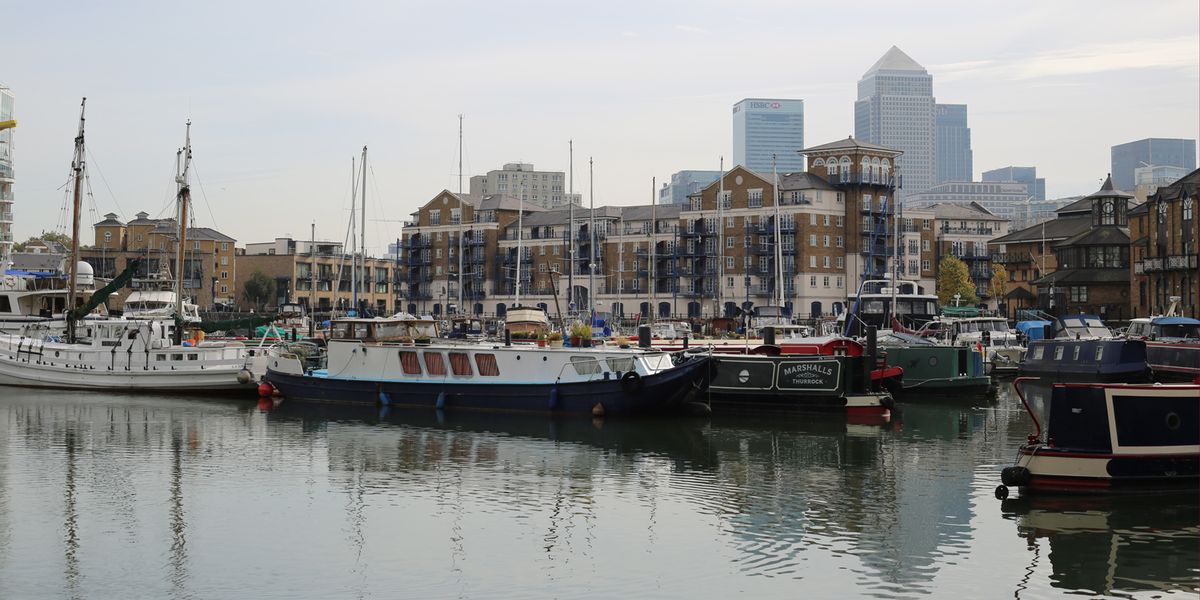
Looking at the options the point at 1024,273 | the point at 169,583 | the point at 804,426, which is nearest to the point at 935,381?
the point at 804,426

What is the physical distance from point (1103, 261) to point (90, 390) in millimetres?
88472

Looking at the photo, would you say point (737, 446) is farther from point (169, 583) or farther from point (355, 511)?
point (169, 583)

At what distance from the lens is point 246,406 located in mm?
48125

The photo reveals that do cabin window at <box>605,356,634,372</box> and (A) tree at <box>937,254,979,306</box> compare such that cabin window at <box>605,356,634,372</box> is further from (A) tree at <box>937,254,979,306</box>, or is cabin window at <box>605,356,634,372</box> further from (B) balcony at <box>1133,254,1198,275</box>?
(A) tree at <box>937,254,979,306</box>

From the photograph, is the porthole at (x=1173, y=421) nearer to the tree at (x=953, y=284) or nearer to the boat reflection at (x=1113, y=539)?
the boat reflection at (x=1113, y=539)

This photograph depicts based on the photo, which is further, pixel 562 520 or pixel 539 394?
pixel 539 394

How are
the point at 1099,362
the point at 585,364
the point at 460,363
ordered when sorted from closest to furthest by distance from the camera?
the point at 585,364 < the point at 460,363 < the point at 1099,362

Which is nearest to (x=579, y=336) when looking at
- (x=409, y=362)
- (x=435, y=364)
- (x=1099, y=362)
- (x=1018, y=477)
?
(x=435, y=364)

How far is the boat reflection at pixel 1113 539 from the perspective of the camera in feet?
62.6

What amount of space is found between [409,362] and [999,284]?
97402mm

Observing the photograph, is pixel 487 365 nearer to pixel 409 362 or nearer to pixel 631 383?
pixel 409 362

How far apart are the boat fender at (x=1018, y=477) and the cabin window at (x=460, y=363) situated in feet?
76.5

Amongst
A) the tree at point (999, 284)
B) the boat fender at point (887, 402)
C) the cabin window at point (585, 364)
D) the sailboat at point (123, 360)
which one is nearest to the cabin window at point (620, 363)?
the cabin window at point (585, 364)

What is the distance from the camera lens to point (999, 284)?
12794 centimetres
